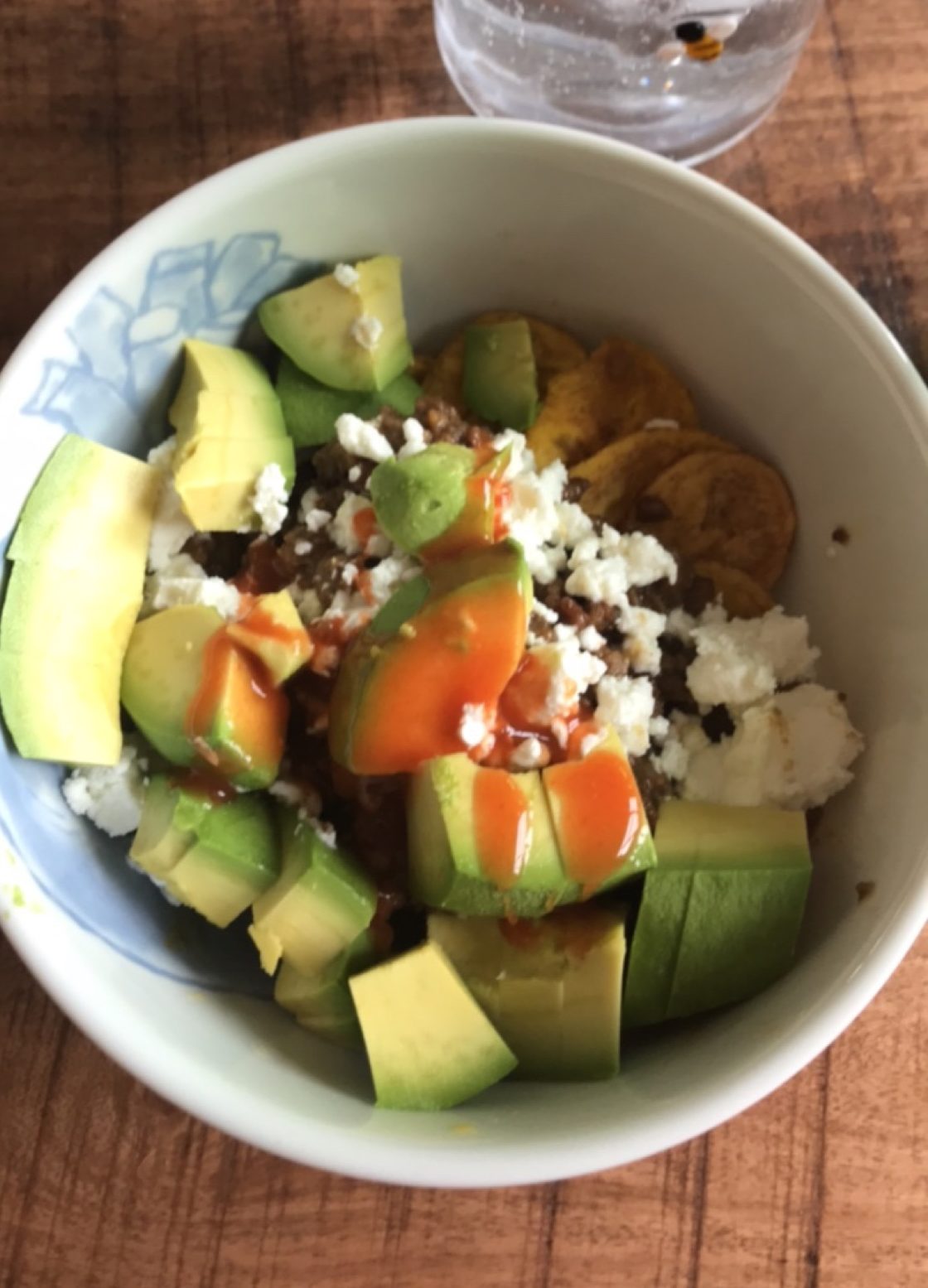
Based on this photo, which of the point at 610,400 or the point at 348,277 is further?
the point at 610,400

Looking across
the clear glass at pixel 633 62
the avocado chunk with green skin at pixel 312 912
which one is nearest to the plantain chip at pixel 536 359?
the clear glass at pixel 633 62

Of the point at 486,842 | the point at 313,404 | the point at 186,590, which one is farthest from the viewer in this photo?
the point at 313,404

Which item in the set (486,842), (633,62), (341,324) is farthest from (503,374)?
(486,842)

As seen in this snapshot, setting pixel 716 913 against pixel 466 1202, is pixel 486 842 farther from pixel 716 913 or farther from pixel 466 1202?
pixel 466 1202

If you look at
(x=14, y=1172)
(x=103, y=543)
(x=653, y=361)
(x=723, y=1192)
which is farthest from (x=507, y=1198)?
(x=653, y=361)

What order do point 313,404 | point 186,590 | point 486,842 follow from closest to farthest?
1. point 486,842
2. point 186,590
3. point 313,404
